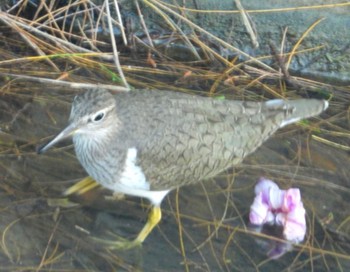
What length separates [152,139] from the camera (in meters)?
4.22

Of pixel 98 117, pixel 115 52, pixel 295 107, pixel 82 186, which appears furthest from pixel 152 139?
pixel 115 52

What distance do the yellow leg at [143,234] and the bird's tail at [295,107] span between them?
2.81ft

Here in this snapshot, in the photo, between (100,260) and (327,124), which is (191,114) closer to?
(100,260)

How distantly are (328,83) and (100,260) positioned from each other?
2.45 meters

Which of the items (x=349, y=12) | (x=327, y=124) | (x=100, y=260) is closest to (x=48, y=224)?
(x=100, y=260)

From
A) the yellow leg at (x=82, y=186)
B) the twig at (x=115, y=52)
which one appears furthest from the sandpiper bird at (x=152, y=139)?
the twig at (x=115, y=52)

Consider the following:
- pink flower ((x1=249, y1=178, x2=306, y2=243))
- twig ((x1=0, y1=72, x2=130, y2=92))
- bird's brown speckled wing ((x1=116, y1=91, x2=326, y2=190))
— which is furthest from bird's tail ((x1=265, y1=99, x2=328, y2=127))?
twig ((x1=0, y1=72, x2=130, y2=92))

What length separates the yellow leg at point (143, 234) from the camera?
4.23 meters

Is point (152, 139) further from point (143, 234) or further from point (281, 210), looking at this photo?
point (281, 210)

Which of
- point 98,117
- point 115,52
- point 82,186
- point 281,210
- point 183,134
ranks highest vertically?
point 98,117

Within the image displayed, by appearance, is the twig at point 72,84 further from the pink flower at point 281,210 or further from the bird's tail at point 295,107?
the pink flower at point 281,210

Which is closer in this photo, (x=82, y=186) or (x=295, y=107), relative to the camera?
(x=82, y=186)

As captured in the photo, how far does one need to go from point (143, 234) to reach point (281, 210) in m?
0.72

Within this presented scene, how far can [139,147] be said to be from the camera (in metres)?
4.21
